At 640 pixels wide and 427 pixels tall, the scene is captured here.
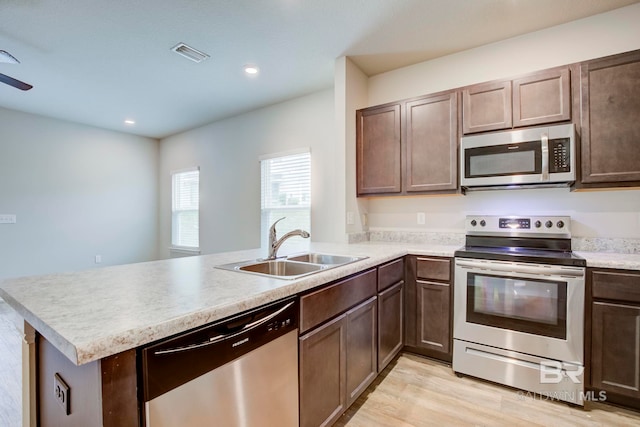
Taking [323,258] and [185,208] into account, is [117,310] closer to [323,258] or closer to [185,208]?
[323,258]

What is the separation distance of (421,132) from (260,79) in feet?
6.17

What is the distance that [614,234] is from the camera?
2281mm

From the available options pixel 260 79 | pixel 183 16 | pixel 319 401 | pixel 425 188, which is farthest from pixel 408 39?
pixel 319 401

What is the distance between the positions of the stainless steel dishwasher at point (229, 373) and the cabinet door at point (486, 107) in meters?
2.17

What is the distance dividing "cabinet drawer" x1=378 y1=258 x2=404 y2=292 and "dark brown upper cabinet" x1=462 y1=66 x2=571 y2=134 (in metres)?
1.27

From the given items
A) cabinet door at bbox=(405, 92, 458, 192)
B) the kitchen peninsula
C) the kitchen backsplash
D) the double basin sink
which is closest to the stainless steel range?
the kitchen backsplash

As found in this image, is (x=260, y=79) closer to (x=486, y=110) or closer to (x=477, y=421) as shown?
(x=486, y=110)

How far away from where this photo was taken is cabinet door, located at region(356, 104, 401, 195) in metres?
2.90

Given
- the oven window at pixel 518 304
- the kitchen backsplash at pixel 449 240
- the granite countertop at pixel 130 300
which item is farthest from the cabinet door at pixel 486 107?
the granite countertop at pixel 130 300

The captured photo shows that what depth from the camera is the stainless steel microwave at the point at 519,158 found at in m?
2.17

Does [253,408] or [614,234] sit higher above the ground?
[614,234]

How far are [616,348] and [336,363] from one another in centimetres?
176

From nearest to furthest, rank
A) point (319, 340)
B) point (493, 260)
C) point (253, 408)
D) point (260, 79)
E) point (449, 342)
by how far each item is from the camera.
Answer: point (253, 408) → point (319, 340) → point (493, 260) → point (449, 342) → point (260, 79)

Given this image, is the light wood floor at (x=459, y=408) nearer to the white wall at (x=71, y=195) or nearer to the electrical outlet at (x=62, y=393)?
the electrical outlet at (x=62, y=393)
